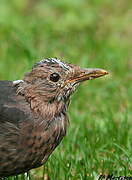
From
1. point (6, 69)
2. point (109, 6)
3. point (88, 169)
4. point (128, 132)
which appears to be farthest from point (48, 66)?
point (109, 6)

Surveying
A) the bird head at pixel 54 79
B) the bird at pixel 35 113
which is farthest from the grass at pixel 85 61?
the bird head at pixel 54 79

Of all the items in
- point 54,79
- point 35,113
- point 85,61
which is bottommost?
point 35,113

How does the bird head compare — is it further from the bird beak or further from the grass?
the grass

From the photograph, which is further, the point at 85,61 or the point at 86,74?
the point at 85,61

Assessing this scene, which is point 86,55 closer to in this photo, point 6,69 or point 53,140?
point 6,69

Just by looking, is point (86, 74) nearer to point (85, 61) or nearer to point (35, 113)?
point (35, 113)

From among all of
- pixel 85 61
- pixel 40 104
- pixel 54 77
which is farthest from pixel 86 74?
pixel 85 61

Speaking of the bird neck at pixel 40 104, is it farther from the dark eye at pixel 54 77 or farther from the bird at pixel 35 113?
the dark eye at pixel 54 77
